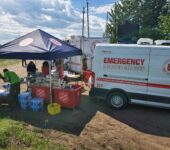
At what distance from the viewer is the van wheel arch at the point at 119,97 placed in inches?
453

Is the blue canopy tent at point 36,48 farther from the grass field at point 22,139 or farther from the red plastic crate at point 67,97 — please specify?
the grass field at point 22,139

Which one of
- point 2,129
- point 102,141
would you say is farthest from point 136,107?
point 2,129

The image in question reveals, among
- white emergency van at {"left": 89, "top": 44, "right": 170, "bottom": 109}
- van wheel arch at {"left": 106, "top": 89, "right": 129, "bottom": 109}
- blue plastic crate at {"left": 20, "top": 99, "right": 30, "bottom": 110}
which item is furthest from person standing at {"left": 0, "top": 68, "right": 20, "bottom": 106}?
van wheel arch at {"left": 106, "top": 89, "right": 129, "bottom": 109}

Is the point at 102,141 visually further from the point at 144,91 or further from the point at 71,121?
the point at 144,91

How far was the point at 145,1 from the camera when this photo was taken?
171ft

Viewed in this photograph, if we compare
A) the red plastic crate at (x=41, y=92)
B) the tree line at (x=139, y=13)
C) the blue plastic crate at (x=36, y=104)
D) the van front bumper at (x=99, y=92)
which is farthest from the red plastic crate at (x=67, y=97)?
the tree line at (x=139, y=13)

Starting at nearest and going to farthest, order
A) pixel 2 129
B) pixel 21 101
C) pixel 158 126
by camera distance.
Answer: pixel 2 129, pixel 158 126, pixel 21 101

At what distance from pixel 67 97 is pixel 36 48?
2.16 metres

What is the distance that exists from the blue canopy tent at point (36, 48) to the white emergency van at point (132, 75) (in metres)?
1.47

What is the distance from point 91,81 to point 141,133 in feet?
11.4

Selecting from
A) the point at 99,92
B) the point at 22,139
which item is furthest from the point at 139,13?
the point at 22,139

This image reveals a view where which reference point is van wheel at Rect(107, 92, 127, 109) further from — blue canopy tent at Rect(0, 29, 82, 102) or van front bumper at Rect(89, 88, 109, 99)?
blue canopy tent at Rect(0, 29, 82, 102)

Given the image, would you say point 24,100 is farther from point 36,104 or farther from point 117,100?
point 117,100

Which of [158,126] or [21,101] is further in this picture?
[21,101]
